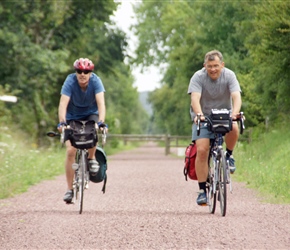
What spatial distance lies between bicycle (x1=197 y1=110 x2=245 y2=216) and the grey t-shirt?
0.25 metres

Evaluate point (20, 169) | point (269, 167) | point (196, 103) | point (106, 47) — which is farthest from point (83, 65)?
point (106, 47)

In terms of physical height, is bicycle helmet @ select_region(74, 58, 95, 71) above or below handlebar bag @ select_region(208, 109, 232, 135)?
above

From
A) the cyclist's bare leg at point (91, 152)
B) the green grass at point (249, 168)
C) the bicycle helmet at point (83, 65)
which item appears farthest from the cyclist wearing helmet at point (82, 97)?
the green grass at point (249, 168)

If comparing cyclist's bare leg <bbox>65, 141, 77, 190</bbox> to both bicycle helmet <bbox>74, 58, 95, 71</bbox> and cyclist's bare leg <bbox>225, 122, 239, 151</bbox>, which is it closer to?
bicycle helmet <bbox>74, 58, 95, 71</bbox>

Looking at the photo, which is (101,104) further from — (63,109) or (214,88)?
(214,88)

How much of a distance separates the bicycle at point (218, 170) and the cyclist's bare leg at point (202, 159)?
75mm

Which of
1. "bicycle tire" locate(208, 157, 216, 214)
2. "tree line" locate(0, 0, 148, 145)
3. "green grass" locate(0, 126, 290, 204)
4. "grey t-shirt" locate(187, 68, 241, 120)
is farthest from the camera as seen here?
"tree line" locate(0, 0, 148, 145)

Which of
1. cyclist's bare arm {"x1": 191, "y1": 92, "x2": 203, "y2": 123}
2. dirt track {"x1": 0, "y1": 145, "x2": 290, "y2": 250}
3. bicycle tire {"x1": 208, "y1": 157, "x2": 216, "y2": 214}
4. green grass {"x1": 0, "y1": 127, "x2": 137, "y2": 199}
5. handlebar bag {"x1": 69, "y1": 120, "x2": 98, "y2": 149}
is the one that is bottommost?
green grass {"x1": 0, "y1": 127, "x2": 137, "y2": 199}

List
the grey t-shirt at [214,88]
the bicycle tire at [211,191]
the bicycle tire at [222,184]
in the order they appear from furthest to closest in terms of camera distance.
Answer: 1. the bicycle tire at [211,191]
2. the grey t-shirt at [214,88]
3. the bicycle tire at [222,184]


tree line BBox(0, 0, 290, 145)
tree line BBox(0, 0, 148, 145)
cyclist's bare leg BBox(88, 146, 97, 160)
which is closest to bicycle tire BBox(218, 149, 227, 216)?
cyclist's bare leg BBox(88, 146, 97, 160)

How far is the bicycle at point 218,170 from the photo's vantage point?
9.59 meters

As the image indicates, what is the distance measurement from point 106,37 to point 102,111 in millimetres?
33125

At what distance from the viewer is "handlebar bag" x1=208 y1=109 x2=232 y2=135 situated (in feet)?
31.4

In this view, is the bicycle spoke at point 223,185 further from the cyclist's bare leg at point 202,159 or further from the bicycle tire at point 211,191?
the cyclist's bare leg at point 202,159
